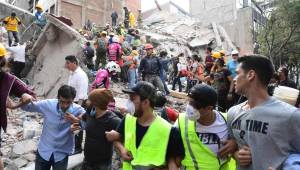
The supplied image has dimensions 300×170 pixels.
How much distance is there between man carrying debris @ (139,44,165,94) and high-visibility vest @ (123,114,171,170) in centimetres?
679

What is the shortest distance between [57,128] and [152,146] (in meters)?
1.76

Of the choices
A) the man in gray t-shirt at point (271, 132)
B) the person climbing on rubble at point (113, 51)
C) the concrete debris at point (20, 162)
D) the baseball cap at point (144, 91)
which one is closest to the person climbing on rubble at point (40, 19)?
the person climbing on rubble at point (113, 51)

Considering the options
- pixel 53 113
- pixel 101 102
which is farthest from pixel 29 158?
pixel 101 102

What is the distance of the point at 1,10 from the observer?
1759cm

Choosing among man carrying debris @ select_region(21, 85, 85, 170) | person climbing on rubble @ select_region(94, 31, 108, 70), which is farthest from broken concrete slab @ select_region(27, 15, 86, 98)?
man carrying debris @ select_region(21, 85, 85, 170)

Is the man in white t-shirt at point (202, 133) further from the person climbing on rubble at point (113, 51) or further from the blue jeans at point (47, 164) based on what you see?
the person climbing on rubble at point (113, 51)

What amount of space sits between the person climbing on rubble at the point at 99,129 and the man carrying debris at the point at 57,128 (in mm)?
252

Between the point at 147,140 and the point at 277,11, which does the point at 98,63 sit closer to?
the point at 147,140

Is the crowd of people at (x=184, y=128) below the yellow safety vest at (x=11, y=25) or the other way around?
below

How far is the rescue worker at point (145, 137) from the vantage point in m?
3.21

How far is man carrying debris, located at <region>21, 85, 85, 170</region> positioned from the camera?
4484 mm

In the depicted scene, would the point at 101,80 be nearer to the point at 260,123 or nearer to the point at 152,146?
the point at 152,146

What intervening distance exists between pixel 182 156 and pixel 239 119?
67 cm

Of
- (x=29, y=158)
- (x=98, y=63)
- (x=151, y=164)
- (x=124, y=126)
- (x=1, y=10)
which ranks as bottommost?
(x=29, y=158)
